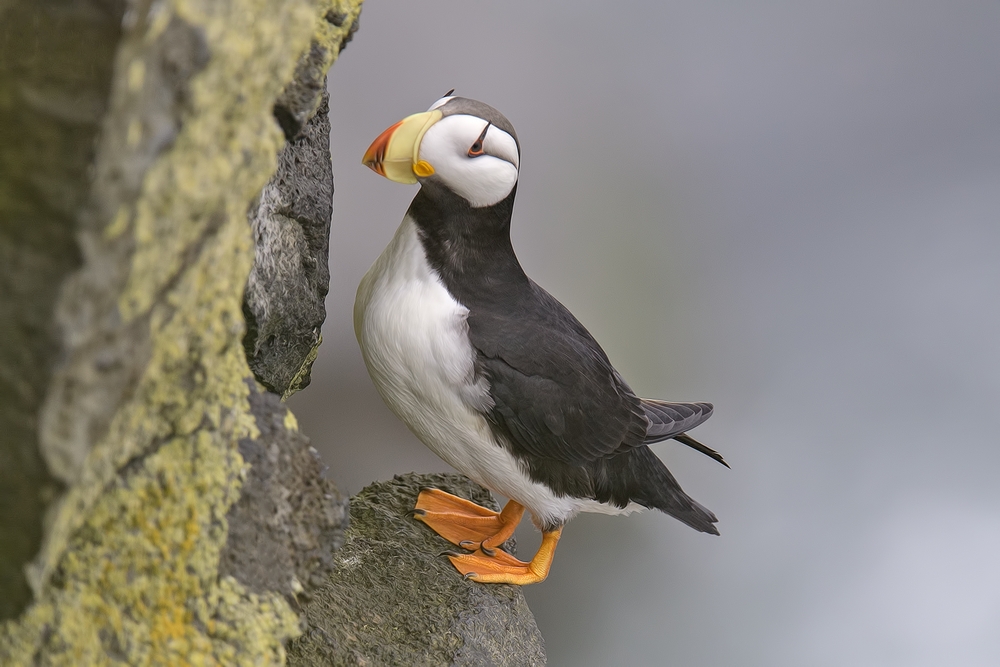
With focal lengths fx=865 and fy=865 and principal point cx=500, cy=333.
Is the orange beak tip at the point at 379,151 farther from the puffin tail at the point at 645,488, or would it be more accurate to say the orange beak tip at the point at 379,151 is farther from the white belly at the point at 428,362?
the puffin tail at the point at 645,488

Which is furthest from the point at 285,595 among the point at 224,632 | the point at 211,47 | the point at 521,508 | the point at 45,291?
the point at 521,508

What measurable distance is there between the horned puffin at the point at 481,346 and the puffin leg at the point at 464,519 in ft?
0.29

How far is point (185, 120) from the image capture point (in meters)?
0.69

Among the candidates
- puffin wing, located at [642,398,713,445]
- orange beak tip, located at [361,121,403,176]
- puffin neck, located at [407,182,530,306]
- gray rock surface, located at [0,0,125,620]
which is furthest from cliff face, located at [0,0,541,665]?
puffin wing, located at [642,398,713,445]

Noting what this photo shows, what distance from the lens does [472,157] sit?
4.72 feet

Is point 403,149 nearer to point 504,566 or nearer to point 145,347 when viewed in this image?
point 145,347

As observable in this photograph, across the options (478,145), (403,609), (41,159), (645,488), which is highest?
(478,145)

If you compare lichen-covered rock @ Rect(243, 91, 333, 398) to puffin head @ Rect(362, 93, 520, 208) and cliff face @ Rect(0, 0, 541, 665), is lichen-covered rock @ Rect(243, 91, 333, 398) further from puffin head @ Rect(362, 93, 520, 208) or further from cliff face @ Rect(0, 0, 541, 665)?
cliff face @ Rect(0, 0, 541, 665)

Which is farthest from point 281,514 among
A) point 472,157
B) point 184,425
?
point 472,157

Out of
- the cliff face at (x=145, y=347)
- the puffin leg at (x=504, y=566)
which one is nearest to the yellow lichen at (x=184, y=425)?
the cliff face at (x=145, y=347)

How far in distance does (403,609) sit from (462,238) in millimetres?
678

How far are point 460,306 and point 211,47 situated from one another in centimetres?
88

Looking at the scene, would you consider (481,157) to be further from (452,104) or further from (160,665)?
(160,665)

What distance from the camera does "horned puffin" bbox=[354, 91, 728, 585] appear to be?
1.45 metres
